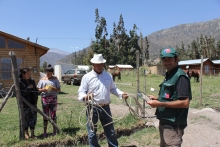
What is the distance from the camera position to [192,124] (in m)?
5.89

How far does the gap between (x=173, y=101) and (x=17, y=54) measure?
12618 millimetres

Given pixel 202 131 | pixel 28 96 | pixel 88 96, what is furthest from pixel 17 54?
pixel 202 131

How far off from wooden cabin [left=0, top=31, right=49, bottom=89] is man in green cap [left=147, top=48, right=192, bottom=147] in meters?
12.2

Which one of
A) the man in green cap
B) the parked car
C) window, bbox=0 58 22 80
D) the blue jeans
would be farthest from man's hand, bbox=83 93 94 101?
the parked car

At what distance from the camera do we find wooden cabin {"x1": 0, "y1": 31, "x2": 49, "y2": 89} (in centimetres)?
1305

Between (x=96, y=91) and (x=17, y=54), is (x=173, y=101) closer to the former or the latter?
(x=96, y=91)

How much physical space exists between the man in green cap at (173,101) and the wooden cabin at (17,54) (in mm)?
12206

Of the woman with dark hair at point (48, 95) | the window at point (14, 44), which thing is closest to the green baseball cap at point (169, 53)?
the woman with dark hair at point (48, 95)

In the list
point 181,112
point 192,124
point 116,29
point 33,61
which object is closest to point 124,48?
point 116,29

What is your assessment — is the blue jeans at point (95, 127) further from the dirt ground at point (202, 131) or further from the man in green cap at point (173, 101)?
the dirt ground at point (202, 131)

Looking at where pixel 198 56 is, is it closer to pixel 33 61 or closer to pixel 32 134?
pixel 33 61

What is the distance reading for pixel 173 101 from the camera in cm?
256

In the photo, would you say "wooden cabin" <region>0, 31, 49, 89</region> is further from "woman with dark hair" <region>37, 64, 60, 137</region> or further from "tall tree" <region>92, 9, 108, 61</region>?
"tall tree" <region>92, 9, 108, 61</region>

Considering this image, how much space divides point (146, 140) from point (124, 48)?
1870 inches
